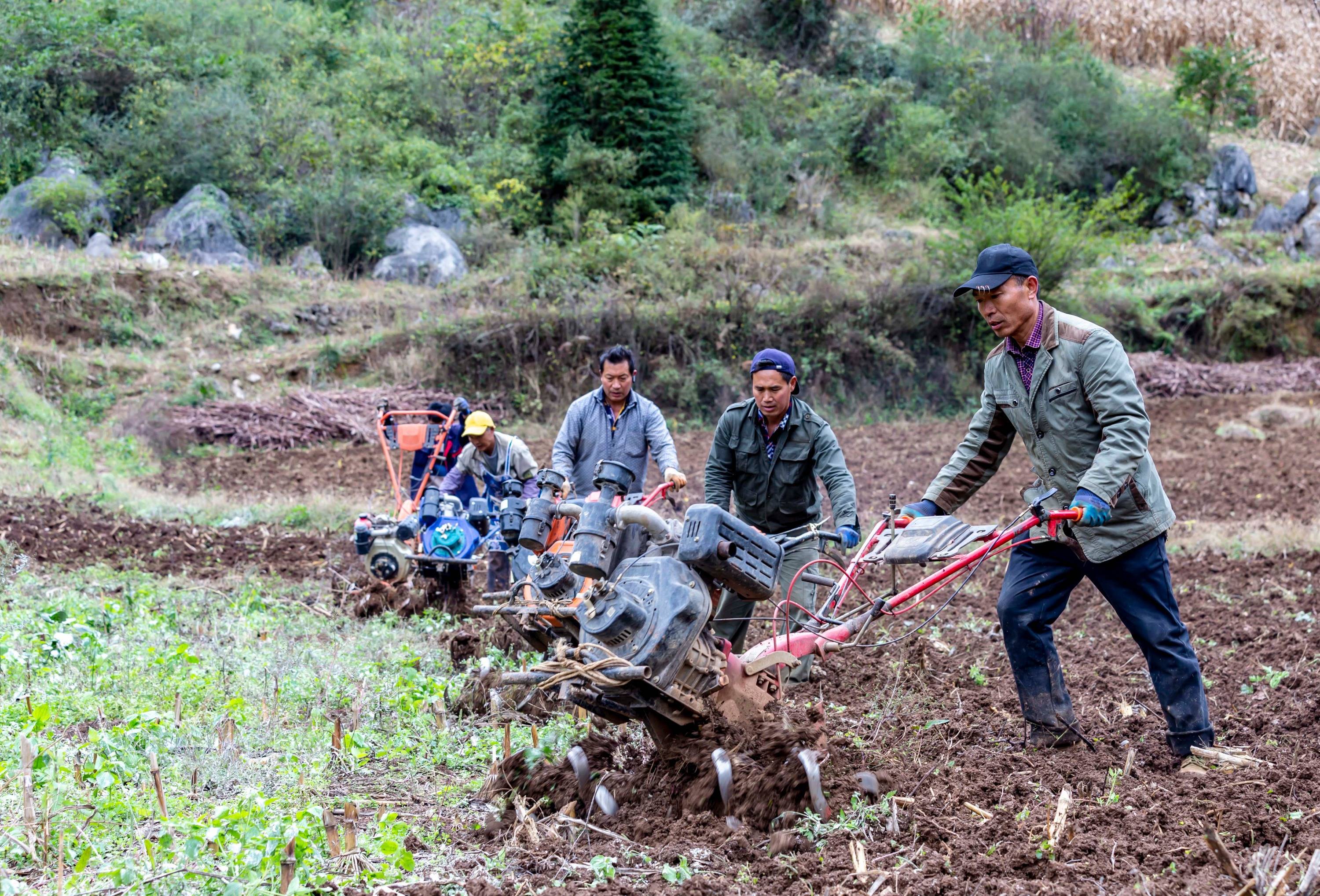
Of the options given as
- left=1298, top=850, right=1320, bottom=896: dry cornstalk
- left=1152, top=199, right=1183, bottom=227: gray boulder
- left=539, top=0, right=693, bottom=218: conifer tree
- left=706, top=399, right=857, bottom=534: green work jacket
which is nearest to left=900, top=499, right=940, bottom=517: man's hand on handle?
left=706, top=399, right=857, bottom=534: green work jacket

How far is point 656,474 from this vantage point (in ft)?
54.7

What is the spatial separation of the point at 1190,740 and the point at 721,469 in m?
2.63

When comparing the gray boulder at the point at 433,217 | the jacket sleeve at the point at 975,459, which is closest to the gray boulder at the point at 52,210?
the gray boulder at the point at 433,217

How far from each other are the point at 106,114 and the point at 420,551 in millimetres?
23428

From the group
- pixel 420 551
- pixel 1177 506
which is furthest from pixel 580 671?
pixel 1177 506

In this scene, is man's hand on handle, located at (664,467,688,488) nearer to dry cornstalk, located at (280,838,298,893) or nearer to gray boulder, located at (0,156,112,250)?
dry cornstalk, located at (280,838,298,893)

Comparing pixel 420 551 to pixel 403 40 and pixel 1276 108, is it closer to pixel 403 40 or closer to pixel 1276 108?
pixel 403 40

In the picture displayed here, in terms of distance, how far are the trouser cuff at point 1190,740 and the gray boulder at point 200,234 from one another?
2155 cm

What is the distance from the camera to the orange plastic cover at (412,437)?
8.71 m

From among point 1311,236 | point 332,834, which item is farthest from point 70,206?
point 1311,236

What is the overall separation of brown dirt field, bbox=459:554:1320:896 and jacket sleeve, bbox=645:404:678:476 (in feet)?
5.36

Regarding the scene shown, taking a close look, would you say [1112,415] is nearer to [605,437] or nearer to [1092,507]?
[1092,507]

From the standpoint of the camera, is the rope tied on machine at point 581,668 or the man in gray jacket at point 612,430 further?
the man in gray jacket at point 612,430

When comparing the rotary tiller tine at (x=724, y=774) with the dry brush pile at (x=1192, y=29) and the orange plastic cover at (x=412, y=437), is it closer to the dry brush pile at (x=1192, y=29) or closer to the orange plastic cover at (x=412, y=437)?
the orange plastic cover at (x=412, y=437)
